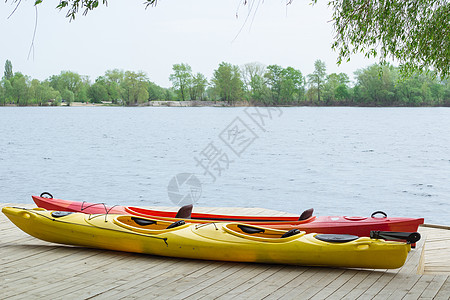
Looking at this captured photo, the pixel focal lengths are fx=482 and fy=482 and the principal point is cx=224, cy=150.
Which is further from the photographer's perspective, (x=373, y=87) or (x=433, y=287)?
(x=373, y=87)

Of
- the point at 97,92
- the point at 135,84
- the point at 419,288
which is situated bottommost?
the point at 419,288

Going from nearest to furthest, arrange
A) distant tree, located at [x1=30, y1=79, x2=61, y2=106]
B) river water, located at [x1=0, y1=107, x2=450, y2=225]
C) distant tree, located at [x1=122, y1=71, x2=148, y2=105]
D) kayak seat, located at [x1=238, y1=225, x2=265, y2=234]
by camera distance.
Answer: kayak seat, located at [x1=238, y1=225, x2=265, y2=234] → river water, located at [x1=0, y1=107, x2=450, y2=225] → distant tree, located at [x1=30, y1=79, x2=61, y2=106] → distant tree, located at [x1=122, y1=71, x2=148, y2=105]

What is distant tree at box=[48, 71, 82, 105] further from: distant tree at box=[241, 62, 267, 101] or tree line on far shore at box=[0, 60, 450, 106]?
distant tree at box=[241, 62, 267, 101]

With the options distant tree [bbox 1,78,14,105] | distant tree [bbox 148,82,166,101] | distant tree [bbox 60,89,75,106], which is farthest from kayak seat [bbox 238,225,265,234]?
distant tree [bbox 60,89,75,106]

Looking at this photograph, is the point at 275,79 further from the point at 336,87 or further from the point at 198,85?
the point at 198,85

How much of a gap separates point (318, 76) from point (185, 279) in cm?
5108

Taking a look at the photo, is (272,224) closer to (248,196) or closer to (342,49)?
(342,49)

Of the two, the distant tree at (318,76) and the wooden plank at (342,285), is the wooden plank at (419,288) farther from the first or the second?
the distant tree at (318,76)

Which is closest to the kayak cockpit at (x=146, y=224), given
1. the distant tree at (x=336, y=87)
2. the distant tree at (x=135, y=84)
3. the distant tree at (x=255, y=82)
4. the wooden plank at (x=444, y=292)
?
the wooden plank at (x=444, y=292)

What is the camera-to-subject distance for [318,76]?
2067 inches

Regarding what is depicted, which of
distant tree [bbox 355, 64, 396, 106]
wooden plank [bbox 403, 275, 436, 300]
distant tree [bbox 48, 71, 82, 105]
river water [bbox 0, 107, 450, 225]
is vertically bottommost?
river water [bbox 0, 107, 450, 225]

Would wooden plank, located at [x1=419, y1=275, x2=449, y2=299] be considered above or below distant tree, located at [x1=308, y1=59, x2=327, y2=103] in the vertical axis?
below

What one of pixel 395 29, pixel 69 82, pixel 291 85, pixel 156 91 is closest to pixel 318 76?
pixel 291 85

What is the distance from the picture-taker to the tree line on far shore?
47031 millimetres
